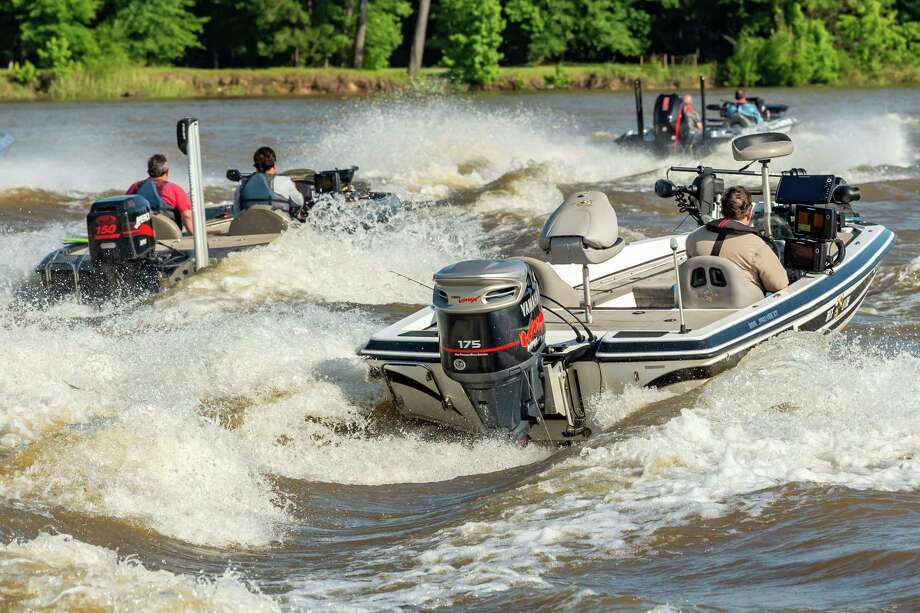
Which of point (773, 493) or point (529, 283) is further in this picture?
point (529, 283)

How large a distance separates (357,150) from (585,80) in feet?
97.8

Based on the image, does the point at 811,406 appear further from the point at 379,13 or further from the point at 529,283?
the point at 379,13

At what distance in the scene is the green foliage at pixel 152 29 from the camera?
5612 centimetres

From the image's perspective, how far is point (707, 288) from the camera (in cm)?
811

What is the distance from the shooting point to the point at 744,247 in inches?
325

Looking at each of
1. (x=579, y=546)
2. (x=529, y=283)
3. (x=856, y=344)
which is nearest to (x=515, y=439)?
(x=529, y=283)

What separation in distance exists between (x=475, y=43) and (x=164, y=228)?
4328 centimetres

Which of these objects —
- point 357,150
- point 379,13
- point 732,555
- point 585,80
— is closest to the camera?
point 732,555

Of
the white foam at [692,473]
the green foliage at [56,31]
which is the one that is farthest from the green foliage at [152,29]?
the white foam at [692,473]

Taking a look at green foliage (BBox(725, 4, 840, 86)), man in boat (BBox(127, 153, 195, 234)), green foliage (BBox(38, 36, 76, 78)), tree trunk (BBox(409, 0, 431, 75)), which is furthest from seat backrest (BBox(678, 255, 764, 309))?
tree trunk (BBox(409, 0, 431, 75))

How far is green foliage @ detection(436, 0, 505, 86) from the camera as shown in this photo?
177 feet

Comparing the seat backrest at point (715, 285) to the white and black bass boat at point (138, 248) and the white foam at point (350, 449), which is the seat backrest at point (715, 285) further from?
the white and black bass boat at point (138, 248)

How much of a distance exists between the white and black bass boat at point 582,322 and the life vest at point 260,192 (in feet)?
15.8

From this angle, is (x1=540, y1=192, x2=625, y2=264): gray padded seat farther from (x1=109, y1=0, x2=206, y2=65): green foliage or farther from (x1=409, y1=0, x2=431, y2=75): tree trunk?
(x1=109, y1=0, x2=206, y2=65): green foliage
